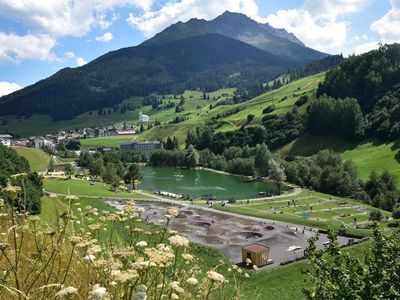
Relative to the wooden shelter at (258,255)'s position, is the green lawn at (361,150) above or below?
above

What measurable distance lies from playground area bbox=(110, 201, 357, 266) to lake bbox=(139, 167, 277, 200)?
27039 millimetres

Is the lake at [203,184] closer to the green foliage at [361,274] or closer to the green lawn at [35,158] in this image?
the green lawn at [35,158]

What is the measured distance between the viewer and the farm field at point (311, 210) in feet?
231

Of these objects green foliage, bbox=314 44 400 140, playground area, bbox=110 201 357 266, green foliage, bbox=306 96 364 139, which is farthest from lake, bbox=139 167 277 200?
green foliage, bbox=314 44 400 140

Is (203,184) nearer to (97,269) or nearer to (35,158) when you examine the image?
(35,158)

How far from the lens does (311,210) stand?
273 ft

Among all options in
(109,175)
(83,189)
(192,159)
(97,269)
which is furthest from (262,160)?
(97,269)

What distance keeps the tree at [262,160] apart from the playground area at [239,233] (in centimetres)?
5343

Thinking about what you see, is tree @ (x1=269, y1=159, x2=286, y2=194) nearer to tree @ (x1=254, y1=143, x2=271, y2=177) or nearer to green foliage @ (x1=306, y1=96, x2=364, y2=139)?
tree @ (x1=254, y1=143, x2=271, y2=177)

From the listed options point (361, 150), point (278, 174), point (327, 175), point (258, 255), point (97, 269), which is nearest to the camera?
point (97, 269)

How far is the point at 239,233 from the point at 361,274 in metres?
52.4

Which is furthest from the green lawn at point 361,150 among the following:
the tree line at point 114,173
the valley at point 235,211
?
the tree line at point 114,173

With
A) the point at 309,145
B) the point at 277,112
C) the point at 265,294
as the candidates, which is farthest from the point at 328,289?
the point at 277,112

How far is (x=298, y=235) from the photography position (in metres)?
60.6
